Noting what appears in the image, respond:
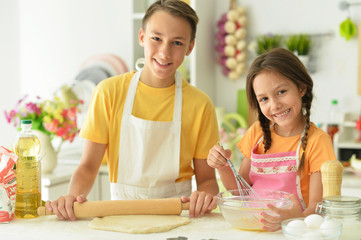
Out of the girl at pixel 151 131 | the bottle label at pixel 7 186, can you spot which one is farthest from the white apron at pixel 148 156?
the bottle label at pixel 7 186

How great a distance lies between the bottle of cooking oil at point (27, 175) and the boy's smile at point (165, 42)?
435 mm

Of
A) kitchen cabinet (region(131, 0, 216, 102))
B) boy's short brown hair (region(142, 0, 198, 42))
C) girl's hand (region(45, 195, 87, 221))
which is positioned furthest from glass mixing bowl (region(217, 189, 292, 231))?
kitchen cabinet (region(131, 0, 216, 102))

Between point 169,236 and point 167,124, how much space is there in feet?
1.77

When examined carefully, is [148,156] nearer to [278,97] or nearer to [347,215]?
[278,97]

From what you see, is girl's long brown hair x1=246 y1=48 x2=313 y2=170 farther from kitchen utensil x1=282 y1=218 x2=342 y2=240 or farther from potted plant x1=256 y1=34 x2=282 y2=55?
potted plant x1=256 y1=34 x2=282 y2=55

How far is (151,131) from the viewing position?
1.67 meters

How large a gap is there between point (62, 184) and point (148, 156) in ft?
3.89

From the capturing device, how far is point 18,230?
1.27 meters

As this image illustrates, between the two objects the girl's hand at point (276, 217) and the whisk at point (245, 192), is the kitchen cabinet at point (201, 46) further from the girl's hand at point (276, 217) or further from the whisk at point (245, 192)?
the girl's hand at point (276, 217)

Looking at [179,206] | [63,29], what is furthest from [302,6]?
[179,206]

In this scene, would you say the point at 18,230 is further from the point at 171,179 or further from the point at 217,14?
the point at 217,14

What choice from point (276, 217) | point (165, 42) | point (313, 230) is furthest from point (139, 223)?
point (165, 42)

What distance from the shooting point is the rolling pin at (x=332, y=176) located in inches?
45.1

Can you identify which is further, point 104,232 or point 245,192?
point 245,192
